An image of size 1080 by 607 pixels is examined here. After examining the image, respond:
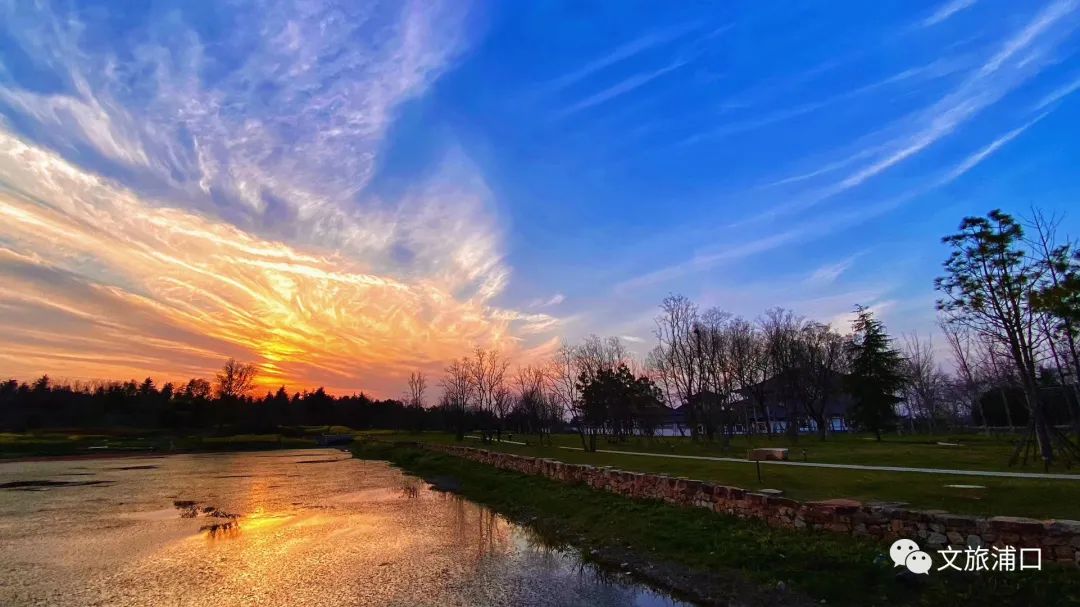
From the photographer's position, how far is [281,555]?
493 inches

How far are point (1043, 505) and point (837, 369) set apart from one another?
Result: 51532 millimetres

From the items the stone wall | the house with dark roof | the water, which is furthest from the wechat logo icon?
the house with dark roof

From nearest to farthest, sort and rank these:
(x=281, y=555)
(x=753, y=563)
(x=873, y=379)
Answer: (x=753, y=563), (x=281, y=555), (x=873, y=379)

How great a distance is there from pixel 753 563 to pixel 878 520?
92.9 inches

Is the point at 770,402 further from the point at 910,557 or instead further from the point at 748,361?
the point at 910,557

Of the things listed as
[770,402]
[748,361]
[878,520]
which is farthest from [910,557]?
[770,402]

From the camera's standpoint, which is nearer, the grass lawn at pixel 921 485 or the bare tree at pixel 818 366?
the grass lawn at pixel 921 485

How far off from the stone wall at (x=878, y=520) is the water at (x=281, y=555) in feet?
12.4

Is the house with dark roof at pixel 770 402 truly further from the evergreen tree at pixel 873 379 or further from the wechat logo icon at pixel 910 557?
the wechat logo icon at pixel 910 557

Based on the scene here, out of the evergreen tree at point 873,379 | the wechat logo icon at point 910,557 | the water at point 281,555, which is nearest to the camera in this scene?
the wechat logo icon at point 910,557

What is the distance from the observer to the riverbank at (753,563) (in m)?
7.60

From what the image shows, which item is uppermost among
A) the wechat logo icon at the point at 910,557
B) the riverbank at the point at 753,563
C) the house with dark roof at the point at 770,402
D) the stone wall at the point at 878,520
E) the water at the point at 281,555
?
the house with dark roof at the point at 770,402

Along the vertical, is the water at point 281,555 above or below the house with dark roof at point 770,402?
below

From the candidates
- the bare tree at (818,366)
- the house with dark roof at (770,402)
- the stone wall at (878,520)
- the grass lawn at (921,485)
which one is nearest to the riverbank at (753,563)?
the stone wall at (878,520)
